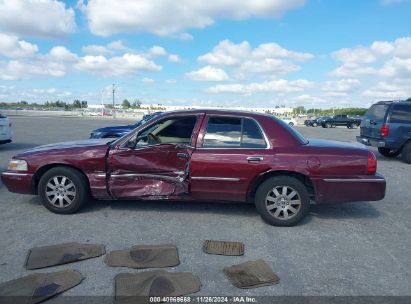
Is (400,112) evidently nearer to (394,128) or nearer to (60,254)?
(394,128)

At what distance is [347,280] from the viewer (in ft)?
11.2

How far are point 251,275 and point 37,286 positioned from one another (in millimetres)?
2000

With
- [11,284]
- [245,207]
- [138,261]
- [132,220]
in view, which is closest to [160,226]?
[132,220]

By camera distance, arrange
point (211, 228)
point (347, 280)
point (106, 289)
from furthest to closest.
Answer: point (211, 228)
point (347, 280)
point (106, 289)

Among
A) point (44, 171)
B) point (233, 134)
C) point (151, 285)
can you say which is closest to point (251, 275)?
point (151, 285)

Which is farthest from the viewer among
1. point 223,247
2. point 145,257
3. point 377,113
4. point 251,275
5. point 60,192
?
point 377,113

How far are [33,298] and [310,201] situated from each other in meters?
3.59

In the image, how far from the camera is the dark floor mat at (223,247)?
3.97 m

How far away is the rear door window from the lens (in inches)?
193

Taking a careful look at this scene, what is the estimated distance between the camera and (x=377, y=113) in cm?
1122

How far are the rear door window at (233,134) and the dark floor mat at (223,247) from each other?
137cm

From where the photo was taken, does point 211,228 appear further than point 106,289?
Yes

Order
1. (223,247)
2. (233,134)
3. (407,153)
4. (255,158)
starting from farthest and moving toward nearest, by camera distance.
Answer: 1. (407,153)
2. (233,134)
3. (255,158)
4. (223,247)

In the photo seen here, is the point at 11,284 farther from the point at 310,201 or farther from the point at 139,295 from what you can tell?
the point at 310,201
